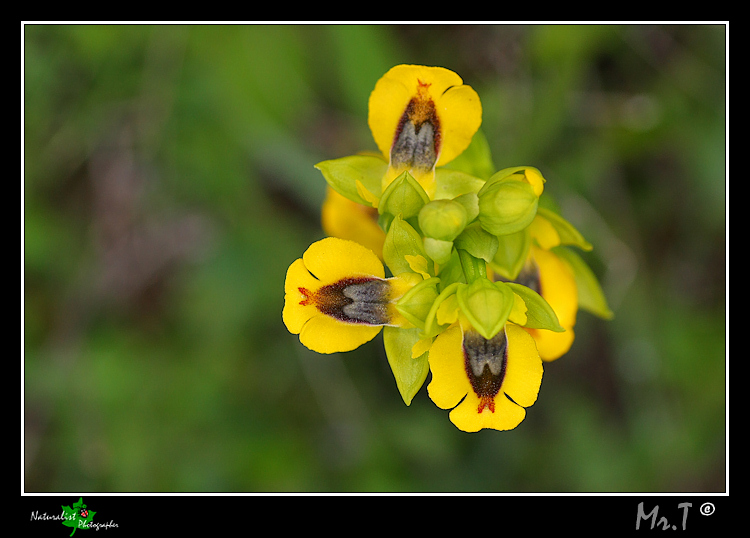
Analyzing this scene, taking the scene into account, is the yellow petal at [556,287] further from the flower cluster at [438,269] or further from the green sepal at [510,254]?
the green sepal at [510,254]

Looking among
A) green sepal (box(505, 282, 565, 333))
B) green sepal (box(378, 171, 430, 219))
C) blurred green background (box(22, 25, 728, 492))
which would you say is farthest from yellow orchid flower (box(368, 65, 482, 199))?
blurred green background (box(22, 25, 728, 492))

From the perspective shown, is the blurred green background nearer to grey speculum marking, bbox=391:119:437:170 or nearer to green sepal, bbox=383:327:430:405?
grey speculum marking, bbox=391:119:437:170

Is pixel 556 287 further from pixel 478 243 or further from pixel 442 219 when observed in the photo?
pixel 442 219

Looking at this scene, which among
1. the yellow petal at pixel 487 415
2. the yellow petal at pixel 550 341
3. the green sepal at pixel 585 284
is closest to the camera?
the yellow petal at pixel 487 415

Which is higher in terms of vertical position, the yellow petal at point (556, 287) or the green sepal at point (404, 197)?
the green sepal at point (404, 197)

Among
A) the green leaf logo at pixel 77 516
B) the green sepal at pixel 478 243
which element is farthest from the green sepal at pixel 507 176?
Answer: the green leaf logo at pixel 77 516

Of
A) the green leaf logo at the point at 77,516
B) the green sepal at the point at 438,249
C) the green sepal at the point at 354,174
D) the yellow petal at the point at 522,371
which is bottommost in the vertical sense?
the green leaf logo at the point at 77,516

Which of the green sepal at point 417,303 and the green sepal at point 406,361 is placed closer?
the green sepal at point 417,303

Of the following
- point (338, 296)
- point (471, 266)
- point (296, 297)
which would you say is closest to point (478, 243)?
point (471, 266)

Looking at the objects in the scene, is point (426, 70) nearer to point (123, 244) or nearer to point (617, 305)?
point (617, 305)
